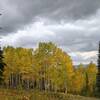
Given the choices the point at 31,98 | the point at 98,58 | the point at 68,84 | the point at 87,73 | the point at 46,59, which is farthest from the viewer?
the point at 87,73

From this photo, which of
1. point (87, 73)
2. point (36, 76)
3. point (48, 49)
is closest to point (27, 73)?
point (36, 76)

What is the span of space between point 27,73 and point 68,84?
12026 millimetres

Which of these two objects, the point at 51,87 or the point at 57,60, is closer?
the point at 57,60

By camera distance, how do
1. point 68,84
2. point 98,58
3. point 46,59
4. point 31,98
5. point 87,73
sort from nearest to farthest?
1. point 31,98
2. point 98,58
3. point 46,59
4. point 68,84
5. point 87,73

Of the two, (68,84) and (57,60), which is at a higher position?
(57,60)

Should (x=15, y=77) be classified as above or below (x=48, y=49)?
below

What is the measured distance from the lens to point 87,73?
103 metres

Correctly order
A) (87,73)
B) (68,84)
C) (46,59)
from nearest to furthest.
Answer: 1. (46,59)
2. (68,84)
3. (87,73)

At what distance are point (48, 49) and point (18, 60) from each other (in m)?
7.94

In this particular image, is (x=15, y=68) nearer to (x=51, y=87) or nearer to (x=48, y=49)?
(x=48, y=49)

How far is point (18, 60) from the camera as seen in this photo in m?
81.2

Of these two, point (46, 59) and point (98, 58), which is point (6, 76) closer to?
point (46, 59)

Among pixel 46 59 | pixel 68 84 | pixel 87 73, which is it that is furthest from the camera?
pixel 87 73

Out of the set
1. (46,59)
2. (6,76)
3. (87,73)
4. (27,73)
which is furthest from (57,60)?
(87,73)
